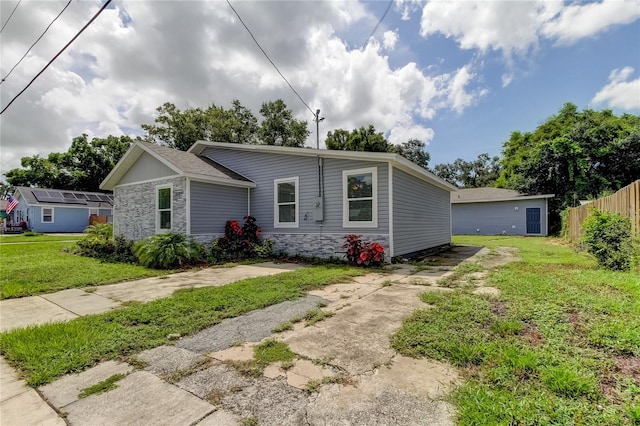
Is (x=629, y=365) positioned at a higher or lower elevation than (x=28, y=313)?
higher

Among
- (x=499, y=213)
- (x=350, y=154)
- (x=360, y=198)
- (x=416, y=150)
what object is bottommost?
(x=499, y=213)

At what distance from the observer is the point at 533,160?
19422mm

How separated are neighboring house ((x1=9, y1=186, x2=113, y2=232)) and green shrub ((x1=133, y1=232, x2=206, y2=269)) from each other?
23.5 meters

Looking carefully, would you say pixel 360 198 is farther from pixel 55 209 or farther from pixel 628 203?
pixel 55 209

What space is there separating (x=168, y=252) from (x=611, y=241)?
970cm

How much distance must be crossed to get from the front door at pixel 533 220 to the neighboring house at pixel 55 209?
33430 mm

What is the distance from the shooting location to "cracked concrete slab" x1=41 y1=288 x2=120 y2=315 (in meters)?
4.10

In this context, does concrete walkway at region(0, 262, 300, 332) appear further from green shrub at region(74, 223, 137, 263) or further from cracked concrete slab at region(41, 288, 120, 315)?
green shrub at region(74, 223, 137, 263)

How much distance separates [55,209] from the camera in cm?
2495

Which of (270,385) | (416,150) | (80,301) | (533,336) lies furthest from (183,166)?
(416,150)

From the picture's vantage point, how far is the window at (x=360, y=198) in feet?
26.5

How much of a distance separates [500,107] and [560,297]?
13448mm

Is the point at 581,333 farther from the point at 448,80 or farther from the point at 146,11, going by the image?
the point at 448,80

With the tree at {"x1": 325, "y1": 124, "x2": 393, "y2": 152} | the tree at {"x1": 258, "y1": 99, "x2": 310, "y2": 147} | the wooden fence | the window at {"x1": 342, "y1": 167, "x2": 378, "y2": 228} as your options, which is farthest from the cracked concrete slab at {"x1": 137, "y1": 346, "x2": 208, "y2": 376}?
the tree at {"x1": 325, "y1": 124, "x2": 393, "y2": 152}
